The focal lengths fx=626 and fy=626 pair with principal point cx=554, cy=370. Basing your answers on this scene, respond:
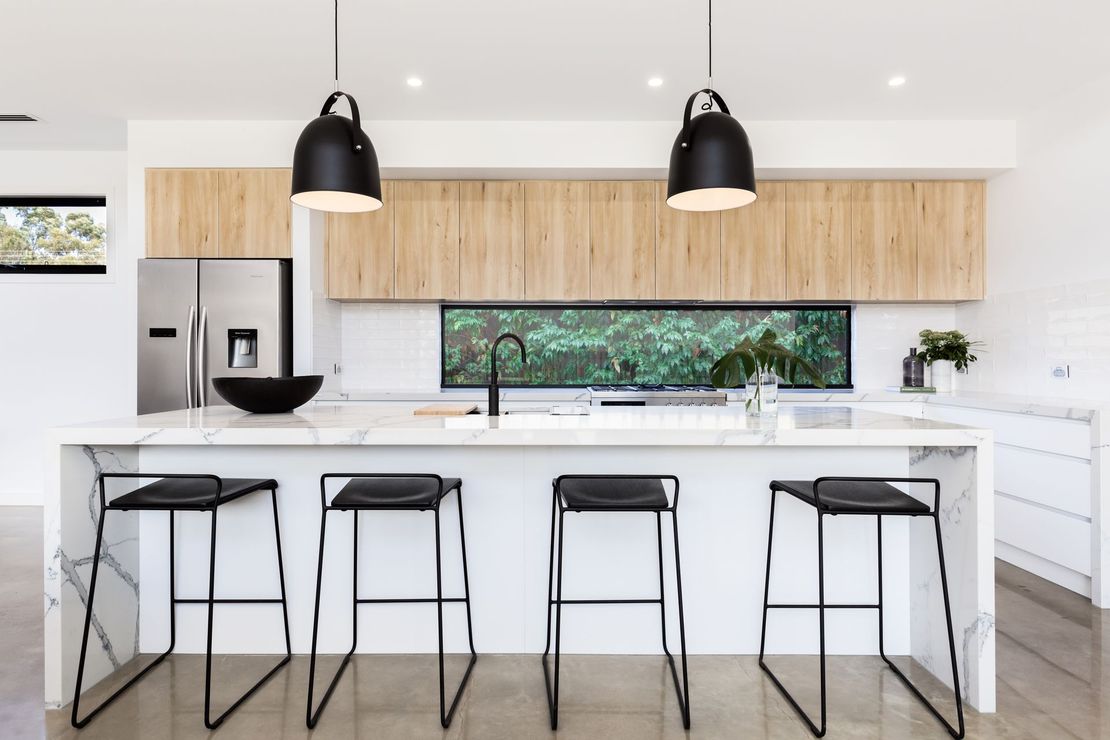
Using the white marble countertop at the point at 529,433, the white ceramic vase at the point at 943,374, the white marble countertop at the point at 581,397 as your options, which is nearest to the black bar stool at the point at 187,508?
the white marble countertop at the point at 529,433

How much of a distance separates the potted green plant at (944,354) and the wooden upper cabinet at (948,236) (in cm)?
28

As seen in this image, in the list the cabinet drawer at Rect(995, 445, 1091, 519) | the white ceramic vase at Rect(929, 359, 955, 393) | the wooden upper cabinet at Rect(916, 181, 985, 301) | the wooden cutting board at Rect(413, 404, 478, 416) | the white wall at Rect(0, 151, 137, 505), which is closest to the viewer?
the wooden cutting board at Rect(413, 404, 478, 416)

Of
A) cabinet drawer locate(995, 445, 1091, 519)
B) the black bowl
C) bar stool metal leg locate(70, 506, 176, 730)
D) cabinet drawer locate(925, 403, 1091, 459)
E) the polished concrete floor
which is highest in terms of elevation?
the black bowl

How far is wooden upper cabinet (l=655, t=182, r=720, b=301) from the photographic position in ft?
14.2

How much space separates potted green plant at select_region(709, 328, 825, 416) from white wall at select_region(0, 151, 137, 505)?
4.52m

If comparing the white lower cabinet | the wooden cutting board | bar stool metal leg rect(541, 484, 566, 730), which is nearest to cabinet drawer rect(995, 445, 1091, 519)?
the white lower cabinet

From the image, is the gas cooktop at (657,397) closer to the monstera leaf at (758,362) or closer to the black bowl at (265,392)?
the monstera leaf at (758,362)

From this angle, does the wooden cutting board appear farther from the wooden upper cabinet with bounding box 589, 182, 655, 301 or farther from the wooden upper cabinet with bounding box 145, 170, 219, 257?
the wooden upper cabinet with bounding box 145, 170, 219, 257

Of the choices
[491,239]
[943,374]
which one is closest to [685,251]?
[491,239]

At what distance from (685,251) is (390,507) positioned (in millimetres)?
3072

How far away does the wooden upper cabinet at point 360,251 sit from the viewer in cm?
430

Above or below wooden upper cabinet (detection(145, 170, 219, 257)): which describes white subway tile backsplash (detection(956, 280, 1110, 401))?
below

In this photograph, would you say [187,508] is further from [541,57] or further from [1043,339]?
[1043,339]

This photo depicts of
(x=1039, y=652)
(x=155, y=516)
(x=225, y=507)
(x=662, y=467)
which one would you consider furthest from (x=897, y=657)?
(x=155, y=516)
